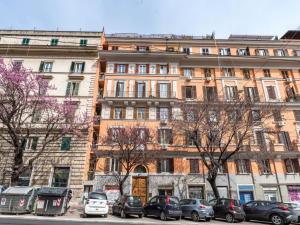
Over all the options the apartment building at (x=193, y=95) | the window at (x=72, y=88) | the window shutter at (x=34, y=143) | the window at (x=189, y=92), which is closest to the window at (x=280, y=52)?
the apartment building at (x=193, y=95)

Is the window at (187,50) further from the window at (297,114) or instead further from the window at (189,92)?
the window at (297,114)

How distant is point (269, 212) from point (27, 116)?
906 inches

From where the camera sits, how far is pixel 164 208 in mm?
15078

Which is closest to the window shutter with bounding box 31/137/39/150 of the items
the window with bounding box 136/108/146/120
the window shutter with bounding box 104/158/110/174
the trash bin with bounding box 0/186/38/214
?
the window shutter with bounding box 104/158/110/174

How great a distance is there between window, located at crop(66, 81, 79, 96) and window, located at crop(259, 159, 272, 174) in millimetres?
24141

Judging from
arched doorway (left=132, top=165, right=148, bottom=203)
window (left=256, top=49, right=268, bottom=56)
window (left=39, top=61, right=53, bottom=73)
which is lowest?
arched doorway (left=132, top=165, right=148, bottom=203)

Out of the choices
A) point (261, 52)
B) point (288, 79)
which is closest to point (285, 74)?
point (288, 79)

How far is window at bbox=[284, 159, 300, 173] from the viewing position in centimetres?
2664

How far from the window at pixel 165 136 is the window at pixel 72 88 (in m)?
11.7

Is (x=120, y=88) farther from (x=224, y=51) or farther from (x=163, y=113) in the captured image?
(x=224, y=51)

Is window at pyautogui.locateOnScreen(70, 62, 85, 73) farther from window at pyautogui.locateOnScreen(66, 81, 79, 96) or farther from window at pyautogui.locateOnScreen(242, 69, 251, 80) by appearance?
window at pyautogui.locateOnScreen(242, 69, 251, 80)

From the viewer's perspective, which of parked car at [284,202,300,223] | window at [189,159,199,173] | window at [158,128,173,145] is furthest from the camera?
window at [158,128,173,145]

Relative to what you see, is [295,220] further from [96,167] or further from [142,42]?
[142,42]

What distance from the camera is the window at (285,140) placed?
2761 centimetres
